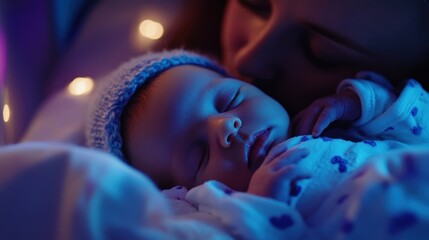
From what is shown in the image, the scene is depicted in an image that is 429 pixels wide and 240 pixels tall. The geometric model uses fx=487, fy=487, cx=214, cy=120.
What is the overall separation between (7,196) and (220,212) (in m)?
0.26

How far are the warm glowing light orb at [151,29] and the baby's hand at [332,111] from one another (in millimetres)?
547

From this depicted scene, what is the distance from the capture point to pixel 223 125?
86 centimetres

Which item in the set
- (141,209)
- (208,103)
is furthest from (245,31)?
(141,209)

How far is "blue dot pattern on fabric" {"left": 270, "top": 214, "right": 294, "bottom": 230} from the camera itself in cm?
61

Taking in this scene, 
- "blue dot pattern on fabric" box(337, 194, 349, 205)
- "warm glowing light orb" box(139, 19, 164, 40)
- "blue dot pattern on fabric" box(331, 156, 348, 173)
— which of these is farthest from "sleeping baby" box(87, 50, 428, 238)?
"warm glowing light orb" box(139, 19, 164, 40)

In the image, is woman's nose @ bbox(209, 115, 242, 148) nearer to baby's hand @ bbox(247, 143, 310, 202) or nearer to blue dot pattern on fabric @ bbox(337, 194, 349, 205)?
baby's hand @ bbox(247, 143, 310, 202)

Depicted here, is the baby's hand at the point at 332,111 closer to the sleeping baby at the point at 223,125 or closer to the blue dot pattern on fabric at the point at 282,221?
the sleeping baby at the point at 223,125

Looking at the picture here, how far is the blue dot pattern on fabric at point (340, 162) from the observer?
765 mm

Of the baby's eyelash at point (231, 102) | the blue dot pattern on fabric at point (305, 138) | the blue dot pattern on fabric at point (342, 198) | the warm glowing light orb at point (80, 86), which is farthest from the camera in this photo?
the warm glowing light orb at point (80, 86)

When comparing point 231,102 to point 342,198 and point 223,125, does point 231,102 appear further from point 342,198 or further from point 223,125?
point 342,198

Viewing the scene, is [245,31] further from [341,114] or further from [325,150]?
[325,150]

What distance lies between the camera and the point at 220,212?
2.12 ft

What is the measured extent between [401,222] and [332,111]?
1.30 feet

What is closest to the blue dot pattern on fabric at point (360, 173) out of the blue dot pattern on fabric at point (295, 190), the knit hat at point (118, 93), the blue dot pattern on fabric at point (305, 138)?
the blue dot pattern on fabric at point (295, 190)
